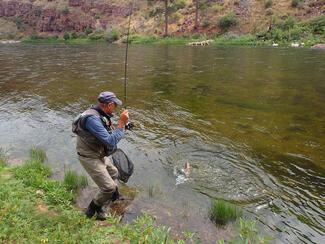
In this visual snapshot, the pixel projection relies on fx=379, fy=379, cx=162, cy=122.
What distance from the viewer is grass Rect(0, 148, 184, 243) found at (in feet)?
16.1

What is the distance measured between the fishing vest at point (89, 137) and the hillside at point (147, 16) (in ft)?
144

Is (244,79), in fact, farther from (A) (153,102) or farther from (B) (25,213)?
(B) (25,213)

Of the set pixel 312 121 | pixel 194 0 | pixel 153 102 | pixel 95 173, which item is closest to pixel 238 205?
pixel 95 173

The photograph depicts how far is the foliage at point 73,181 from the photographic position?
7430 millimetres

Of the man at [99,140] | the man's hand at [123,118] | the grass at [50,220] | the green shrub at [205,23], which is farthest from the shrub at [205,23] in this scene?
the man's hand at [123,118]

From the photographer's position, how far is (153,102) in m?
15.7

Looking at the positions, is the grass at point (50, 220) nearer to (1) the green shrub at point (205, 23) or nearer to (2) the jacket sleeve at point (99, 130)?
(2) the jacket sleeve at point (99, 130)

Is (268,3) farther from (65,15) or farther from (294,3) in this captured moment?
(65,15)

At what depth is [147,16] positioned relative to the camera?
6919cm

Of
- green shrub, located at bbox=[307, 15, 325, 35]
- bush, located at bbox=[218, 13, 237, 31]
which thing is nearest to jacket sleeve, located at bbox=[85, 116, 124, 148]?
green shrub, located at bbox=[307, 15, 325, 35]

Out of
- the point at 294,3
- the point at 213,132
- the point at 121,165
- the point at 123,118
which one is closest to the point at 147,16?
the point at 294,3

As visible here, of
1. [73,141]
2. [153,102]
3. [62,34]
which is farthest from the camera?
[62,34]

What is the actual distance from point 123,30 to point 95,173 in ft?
211

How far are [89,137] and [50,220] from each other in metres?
1.41
